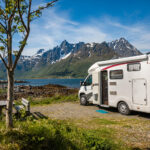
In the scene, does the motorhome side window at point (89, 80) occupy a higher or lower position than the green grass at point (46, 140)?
higher

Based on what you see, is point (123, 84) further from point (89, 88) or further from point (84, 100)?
point (84, 100)

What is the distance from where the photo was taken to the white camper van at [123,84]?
8086 millimetres

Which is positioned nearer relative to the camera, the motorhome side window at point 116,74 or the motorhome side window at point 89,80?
the motorhome side window at point 116,74

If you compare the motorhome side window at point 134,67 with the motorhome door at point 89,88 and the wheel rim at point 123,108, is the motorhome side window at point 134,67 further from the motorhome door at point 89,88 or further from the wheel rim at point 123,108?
the motorhome door at point 89,88

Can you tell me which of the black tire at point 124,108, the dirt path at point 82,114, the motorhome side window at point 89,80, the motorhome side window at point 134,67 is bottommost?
the dirt path at point 82,114

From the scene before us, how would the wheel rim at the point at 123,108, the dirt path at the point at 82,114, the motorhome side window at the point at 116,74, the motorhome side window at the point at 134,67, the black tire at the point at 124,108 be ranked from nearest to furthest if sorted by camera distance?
the motorhome side window at the point at 134,67
the dirt path at the point at 82,114
the black tire at the point at 124,108
the wheel rim at the point at 123,108
the motorhome side window at the point at 116,74

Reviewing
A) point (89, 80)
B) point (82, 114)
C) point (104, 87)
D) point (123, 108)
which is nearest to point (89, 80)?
point (89, 80)

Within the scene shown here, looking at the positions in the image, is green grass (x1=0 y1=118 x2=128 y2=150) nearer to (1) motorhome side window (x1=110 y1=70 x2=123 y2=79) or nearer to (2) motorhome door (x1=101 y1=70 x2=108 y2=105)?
(1) motorhome side window (x1=110 y1=70 x2=123 y2=79)

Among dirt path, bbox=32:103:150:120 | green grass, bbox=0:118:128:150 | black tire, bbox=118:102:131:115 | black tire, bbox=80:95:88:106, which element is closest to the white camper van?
black tire, bbox=118:102:131:115

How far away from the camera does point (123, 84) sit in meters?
9.07

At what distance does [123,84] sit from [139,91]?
1.03 m

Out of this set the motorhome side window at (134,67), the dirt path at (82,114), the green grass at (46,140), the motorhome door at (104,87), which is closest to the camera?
the green grass at (46,140)

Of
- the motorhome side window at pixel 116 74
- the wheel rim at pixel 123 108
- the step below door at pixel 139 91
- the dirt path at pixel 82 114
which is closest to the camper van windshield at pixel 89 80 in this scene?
the dirt path at pixel 82 114

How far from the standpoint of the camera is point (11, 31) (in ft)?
13.5
